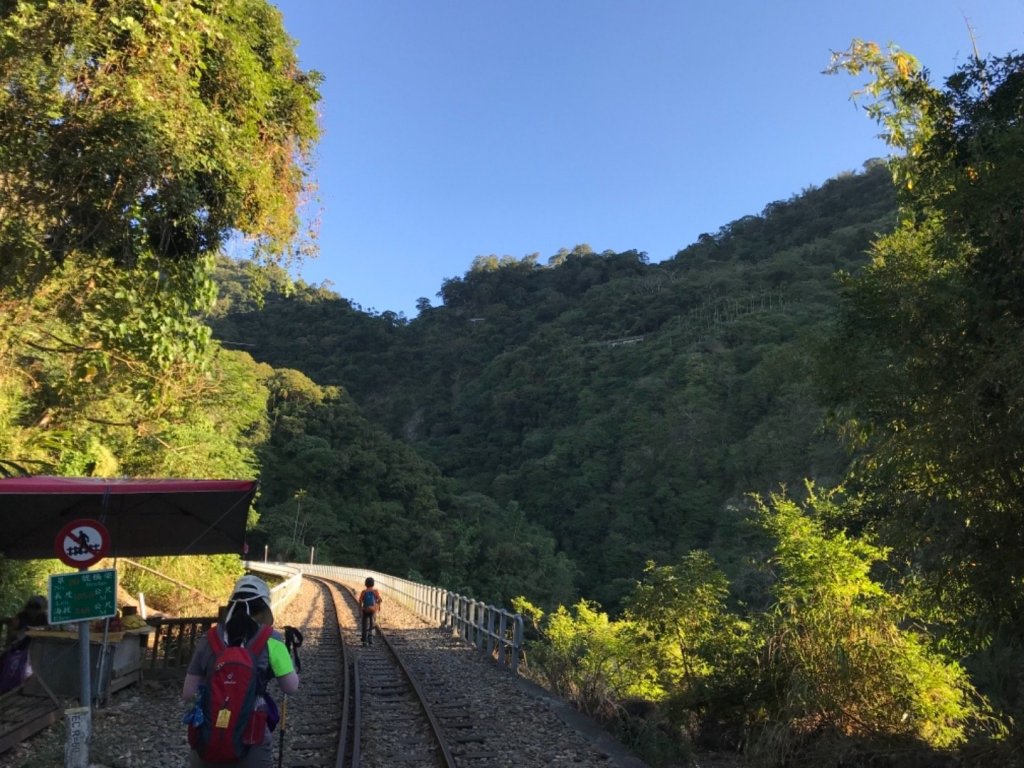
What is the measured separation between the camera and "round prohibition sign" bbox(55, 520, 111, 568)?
459 centimetres

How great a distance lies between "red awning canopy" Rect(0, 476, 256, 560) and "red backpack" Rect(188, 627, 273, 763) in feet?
13.2

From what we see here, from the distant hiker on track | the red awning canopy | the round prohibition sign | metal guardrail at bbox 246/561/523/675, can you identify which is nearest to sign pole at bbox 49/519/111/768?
the round prohibition sign

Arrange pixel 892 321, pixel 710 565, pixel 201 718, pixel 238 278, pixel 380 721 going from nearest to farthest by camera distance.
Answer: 1. pixel 201 718
2. pixel 892 321
3. pixel 380 721
4. pixel 710 565
5. pixel 238 278

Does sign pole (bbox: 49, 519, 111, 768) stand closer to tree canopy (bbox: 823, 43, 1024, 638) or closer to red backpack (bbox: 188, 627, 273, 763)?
red backpack (bbox: 188, 627, 273, 763)

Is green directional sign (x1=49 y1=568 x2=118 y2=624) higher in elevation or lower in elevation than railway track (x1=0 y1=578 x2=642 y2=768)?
higher

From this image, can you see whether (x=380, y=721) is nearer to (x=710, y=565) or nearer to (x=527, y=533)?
(x=710, y=565)

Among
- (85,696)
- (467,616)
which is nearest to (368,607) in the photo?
(467,616)

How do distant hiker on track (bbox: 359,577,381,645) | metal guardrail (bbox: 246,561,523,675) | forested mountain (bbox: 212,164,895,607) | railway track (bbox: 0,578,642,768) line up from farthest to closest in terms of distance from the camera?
1. forested mountain (bbox: 212,164,895,607)
2. distant hiker on track (bbox: 359,577,381,645)
3. metal guardrail (bbox: 246,561,523,675)
4. railway track (bbox: 0,578,642,768)

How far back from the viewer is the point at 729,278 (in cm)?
8844

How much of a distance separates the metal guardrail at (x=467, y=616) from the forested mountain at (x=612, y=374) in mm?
13231

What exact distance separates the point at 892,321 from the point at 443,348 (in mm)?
98637

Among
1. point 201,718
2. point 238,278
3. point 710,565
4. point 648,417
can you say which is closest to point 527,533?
point 648,417

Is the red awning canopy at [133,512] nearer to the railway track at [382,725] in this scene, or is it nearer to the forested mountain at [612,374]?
the railway track at [382,725]

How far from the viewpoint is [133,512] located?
26.4ft
